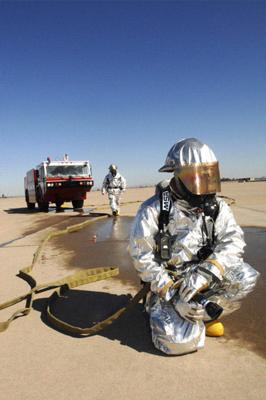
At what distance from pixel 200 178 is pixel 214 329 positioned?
1207 millimetres

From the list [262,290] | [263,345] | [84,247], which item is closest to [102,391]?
[263,345]

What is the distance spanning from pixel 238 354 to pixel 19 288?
9.37 feet

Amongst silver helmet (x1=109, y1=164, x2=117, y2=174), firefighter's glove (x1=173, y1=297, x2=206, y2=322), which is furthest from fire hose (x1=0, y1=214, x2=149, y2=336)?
silver helmet (x1=109, y1=164, x2=117, y2=174)

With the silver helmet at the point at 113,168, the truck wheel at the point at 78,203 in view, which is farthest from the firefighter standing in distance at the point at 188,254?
the truck wheel at the point at 78,203

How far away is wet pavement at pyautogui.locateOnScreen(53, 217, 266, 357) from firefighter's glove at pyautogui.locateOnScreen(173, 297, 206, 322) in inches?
18.2

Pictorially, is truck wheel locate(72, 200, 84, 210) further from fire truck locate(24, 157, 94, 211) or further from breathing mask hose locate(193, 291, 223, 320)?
breathing mask hose locate(193, 291, 223, 320)

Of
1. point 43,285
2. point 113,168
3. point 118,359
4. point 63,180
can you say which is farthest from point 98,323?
point 63,180

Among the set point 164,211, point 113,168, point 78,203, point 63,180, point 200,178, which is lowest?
point 78,203

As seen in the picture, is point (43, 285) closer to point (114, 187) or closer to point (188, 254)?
point (188, 254)

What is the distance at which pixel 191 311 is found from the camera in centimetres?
257

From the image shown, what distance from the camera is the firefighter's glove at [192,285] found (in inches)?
102

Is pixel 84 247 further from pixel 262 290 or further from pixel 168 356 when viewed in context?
pixel 168 356

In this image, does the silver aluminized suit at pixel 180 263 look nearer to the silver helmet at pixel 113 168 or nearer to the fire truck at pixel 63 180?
the silver helmet at pixel 113 168

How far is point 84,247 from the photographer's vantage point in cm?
720
